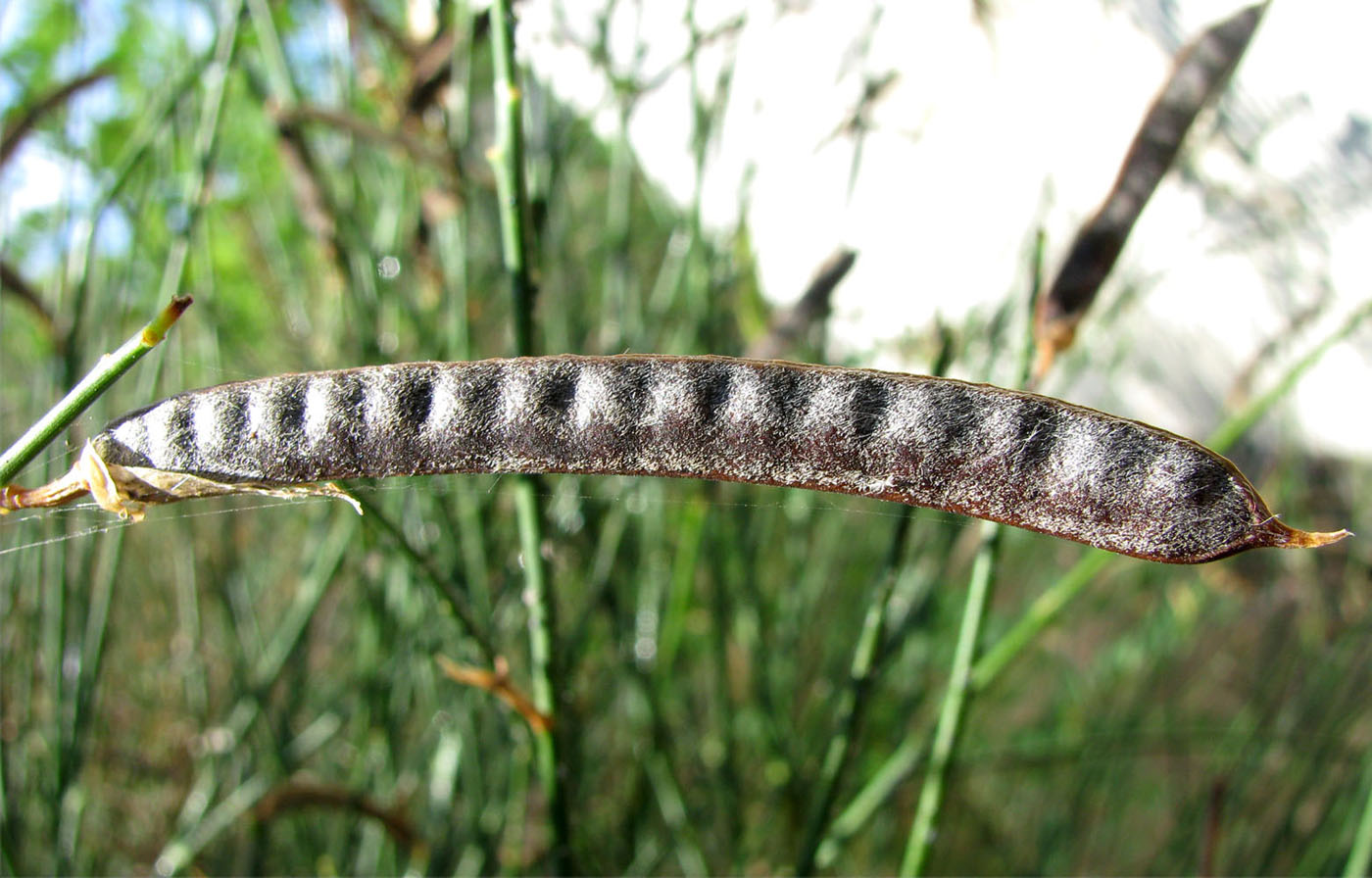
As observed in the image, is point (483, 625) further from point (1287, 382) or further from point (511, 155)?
point (1287, 382)

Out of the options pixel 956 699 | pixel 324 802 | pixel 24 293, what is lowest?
pixel 324 802

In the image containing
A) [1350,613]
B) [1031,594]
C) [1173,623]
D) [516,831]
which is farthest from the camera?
[1031,594]

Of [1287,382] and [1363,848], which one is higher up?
[1287,382]

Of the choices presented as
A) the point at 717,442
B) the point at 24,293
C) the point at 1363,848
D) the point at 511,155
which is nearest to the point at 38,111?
the point at 24,293

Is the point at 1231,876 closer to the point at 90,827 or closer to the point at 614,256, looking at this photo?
the point at 614,256

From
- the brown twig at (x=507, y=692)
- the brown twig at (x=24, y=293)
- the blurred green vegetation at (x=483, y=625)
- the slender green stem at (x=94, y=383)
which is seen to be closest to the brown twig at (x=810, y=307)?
the blurred green vegetation at (x=483, y=625)

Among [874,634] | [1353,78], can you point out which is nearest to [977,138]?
[1353,78]
